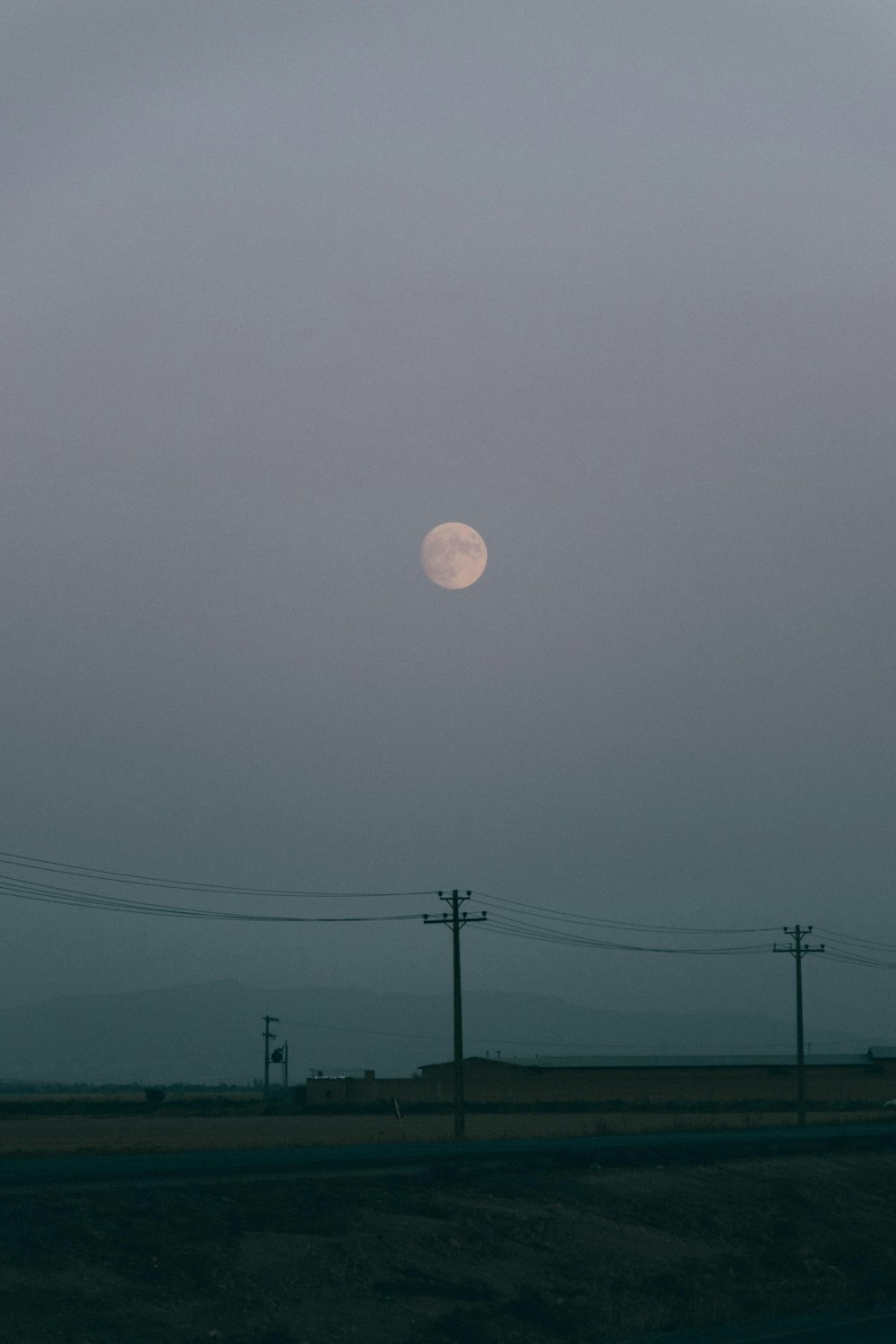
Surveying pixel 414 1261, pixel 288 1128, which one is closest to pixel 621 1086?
pixel 288 1128

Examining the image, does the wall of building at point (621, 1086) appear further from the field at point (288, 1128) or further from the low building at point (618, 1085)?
the field at point (288, 1128)

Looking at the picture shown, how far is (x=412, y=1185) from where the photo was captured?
1485 inches

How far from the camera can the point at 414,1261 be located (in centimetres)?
3102

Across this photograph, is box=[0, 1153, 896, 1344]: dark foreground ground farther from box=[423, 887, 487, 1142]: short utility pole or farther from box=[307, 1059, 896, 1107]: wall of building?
box=[307, 1059, 896, 1107]: wall of building

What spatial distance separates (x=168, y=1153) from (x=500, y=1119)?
151 feet

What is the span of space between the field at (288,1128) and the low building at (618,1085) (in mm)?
17277

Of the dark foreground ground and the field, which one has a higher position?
the dark foreground ground

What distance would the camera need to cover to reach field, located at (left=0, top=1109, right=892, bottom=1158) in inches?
2329

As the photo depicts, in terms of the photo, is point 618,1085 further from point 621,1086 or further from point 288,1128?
point 288,1128

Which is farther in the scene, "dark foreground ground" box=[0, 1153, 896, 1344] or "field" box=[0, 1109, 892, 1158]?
"field" box=[0, 1109, 892, 1158]

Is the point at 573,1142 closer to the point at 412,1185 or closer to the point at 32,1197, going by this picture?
the point at 412,1185

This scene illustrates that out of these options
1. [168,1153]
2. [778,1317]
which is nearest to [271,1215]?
[778,1317]

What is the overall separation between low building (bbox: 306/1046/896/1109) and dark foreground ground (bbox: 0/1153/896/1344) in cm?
8003

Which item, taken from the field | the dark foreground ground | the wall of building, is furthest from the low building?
the dark foreground ground
